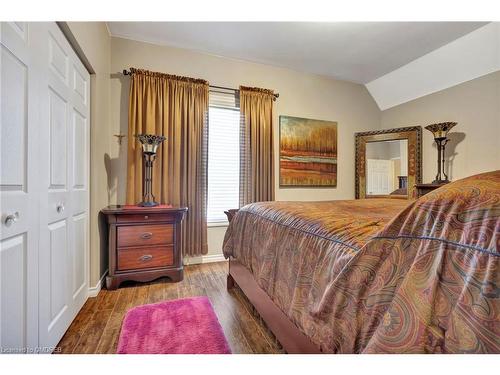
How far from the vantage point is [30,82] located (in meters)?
1.11

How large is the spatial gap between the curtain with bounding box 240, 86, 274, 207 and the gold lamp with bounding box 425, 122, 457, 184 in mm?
2113

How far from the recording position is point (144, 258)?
2.32 m

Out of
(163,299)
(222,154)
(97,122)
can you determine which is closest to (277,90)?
(222,154)

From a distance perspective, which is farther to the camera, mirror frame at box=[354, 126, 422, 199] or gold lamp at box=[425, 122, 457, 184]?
mirror frame at box=[354, 126, 422, 199]

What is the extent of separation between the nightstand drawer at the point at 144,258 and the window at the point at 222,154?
0.81m

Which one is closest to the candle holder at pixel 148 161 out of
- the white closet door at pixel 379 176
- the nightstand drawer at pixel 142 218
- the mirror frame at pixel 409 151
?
the nightstand drawer at pixel 142 218

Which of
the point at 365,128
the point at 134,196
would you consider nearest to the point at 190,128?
the point at 134,196

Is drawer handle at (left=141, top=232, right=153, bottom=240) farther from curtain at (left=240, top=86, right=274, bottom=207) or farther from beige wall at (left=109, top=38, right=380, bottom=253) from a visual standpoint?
curtain at (left=240, top=86, right=274, bottom=207)

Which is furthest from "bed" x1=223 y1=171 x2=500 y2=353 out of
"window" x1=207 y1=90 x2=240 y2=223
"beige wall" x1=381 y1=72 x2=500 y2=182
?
"beige wall" x1=381 y1=72 x2=500 y2=182

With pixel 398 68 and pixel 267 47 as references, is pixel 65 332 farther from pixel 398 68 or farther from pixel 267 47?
pixel 398 68

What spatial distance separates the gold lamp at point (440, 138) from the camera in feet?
9.57

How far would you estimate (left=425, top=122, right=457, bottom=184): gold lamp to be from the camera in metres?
2.92

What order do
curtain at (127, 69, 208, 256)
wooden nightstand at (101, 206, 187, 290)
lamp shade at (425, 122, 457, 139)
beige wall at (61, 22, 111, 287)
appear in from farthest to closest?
lamp shade at (425, 122, 457, 139), curtain at (127, 69, 208, 256), wooden nightstand at (101, 206, 187, 290), beige wall at (61, 22, 111, 287)

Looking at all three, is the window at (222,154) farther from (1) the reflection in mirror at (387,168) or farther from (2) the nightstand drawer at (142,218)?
(1) the reflection in mirror at (387,168)
